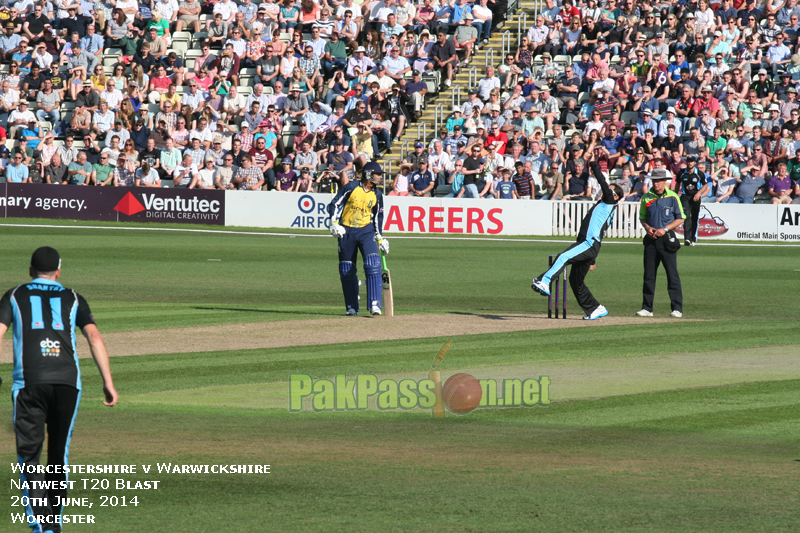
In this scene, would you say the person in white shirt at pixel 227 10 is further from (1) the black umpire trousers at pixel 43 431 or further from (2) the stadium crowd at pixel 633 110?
(1) the black umpire trousers at pixel 43 431

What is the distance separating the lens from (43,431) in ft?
19.6

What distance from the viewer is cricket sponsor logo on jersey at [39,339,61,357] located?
5957 mm

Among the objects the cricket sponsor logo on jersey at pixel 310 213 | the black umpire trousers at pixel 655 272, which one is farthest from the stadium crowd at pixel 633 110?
the black umpire trousers at pixel 655 272

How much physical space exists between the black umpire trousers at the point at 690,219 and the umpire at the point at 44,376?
41.4 feet

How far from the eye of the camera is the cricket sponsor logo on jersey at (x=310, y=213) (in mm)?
34531

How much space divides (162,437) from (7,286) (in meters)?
12.1

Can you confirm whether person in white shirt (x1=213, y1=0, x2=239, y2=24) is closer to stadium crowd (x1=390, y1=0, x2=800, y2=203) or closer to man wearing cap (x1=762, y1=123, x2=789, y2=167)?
stadium crowd (x1=390, y1=0, x2=800, y2=203)

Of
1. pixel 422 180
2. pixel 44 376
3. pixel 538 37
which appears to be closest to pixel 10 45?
pixel 422 180

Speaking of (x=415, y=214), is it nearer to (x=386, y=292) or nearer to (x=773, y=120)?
(x=773, y=120)

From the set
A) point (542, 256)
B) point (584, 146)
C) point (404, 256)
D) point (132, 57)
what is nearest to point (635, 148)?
point (584, 146)

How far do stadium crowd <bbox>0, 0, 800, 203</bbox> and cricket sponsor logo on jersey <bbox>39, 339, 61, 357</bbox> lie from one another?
87.4ft

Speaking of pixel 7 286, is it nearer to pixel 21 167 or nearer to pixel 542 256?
pixel 542 256

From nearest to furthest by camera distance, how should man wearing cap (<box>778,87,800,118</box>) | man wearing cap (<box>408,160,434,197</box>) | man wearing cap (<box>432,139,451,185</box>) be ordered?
man wearing cap (<box>778,87,800,118</box>)
man wearing cap (<box>408,160,434,197</box>)
man wearing cap (<box>432,139,451,185</box>)

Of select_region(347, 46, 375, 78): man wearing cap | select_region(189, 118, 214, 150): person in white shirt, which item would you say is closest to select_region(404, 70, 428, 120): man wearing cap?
select_region(347, 46, 375, 78): man wearing cap
